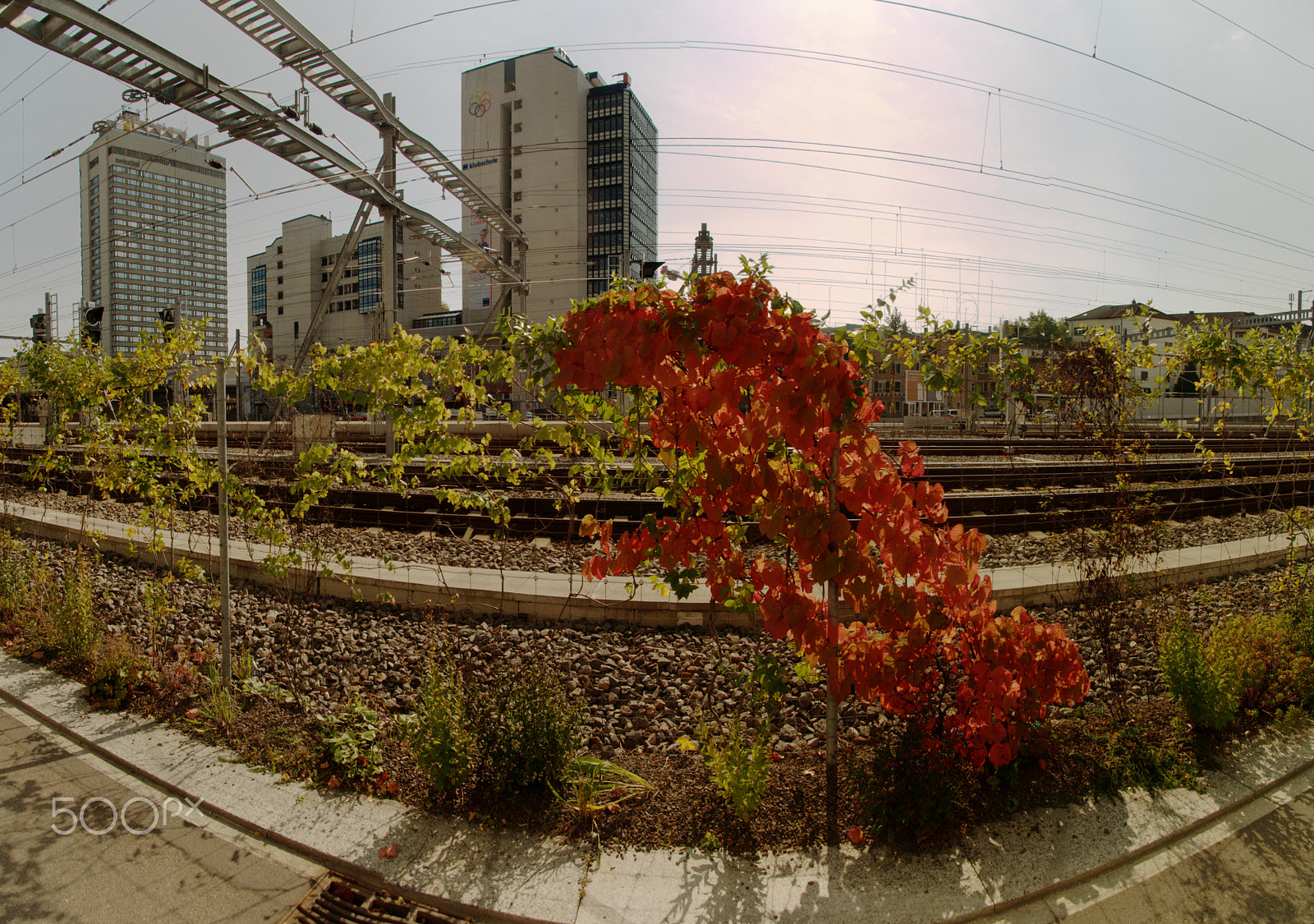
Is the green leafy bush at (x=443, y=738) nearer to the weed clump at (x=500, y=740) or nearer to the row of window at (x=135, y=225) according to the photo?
the weed clump at (x=500, y=740)

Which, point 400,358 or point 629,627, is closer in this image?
point 400,358

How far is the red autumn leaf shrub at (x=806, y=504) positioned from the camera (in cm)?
255

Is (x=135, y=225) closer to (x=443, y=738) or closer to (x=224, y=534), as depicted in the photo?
(x=224, y=534)

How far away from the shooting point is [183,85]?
10633mm

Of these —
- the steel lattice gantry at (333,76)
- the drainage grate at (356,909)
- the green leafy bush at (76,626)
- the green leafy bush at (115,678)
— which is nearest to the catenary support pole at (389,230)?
the steel lattice gantry at (333,76)

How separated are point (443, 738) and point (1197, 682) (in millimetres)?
4282

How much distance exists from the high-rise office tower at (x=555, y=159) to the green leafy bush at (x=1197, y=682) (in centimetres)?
6832

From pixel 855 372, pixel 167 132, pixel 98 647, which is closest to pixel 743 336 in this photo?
pixel 855 372

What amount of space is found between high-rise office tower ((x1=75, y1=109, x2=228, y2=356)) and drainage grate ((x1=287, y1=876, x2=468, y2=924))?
425 inches

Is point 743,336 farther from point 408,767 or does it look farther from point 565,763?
point 408,767

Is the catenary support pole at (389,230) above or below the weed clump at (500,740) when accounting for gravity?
above

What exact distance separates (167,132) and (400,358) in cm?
1356

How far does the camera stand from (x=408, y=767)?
11.5 ft

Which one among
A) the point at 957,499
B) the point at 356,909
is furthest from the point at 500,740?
the point at 957,499
